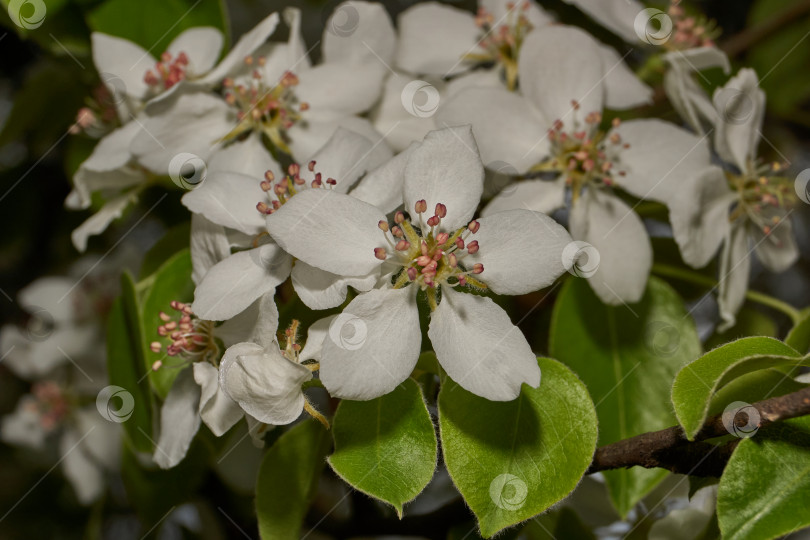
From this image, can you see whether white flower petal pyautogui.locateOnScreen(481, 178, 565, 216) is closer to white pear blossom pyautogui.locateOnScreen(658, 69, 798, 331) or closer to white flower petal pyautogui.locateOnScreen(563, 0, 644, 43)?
white pear blossom pyautogui.locateOnScreen(658, 69, 798, 331)

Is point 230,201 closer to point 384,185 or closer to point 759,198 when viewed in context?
point 384,185

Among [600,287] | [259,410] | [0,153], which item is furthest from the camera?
[0,153]

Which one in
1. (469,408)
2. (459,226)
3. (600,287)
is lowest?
(600,287)

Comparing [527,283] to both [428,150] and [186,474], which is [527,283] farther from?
[186,474]

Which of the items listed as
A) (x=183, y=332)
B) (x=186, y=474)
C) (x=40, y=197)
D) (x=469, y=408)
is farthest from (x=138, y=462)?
(x=40, y=197)

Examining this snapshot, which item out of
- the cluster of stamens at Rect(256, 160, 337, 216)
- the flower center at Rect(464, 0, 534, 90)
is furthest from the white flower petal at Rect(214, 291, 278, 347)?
the flower center at Rect(464, 0, 534, 90)

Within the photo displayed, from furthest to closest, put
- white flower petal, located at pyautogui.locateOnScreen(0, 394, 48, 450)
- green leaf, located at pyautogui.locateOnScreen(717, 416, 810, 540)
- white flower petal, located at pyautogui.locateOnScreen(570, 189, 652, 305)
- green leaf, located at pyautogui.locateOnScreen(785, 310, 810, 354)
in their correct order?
1. white flower petal, located at pyautogui.locateOnScreen(0, 394, 48, 450)
2. white flower petal, located at pyautogui.locateOnScreen(570, 189, 652, 305)
3. green leaf, located at pyautogui.locateOnScreen(785, 310, 810, 354)
4. green leaf, located at pyautogui.locateOnScreen(717, 416, 810, 540)
